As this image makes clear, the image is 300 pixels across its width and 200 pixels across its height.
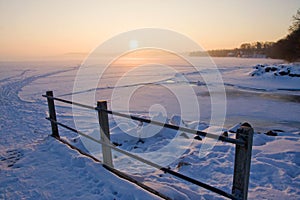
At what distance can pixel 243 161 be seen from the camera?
2.29 m

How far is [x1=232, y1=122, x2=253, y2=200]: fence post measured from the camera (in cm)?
217

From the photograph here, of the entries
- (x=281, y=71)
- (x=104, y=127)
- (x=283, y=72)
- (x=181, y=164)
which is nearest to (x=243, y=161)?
(x=104, y=127)

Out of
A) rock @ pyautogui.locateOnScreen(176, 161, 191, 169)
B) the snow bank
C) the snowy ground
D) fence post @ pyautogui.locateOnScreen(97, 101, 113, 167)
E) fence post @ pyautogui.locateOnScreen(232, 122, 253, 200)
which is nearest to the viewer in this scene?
fence post @ pyautogui.locateOnScreen(232, 122, 253, 200)

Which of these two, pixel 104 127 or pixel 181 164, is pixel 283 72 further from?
pixel 104 127

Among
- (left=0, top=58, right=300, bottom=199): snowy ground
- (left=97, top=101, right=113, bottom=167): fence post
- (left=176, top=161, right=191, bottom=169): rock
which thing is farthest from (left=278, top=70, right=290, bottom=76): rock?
(left=97, top=101, right=113, bottom=167): fence post

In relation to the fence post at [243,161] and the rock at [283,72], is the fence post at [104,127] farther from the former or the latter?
the rock at [283,72]

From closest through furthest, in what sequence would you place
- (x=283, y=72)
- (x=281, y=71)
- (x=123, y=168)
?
(x=123, y=168) < (x=283, y=72) < (x=281, y=71)

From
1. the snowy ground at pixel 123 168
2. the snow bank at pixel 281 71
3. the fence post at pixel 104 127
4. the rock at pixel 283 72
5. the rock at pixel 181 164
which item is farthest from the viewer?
the rock at pixel 283 72

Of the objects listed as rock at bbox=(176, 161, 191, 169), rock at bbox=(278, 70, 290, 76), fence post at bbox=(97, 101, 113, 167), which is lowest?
rock at bbox=(176, 161, 191, 169)

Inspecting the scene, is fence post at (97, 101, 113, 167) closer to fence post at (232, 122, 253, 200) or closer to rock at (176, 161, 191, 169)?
rock at (176, 161, 191, 169)

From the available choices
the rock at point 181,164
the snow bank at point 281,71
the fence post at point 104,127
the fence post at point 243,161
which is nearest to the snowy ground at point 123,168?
the rock at point 181,164

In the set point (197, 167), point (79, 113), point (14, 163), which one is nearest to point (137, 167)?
point (197, 167)

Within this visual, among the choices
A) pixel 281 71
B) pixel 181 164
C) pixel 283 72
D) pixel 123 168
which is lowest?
pixel 181 164

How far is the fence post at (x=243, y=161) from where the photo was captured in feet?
7.13
